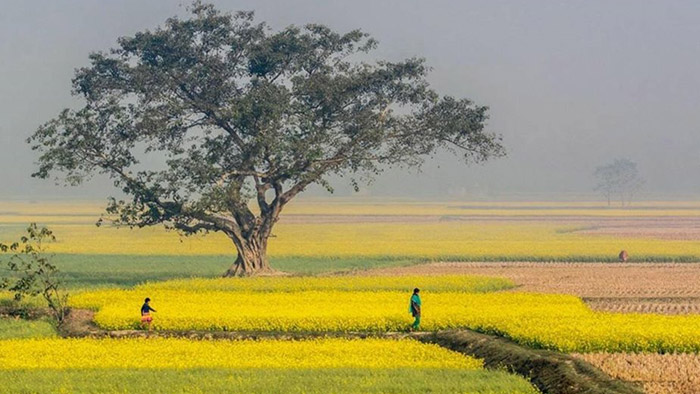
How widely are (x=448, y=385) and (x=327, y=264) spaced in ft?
168

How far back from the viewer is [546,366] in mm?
28094

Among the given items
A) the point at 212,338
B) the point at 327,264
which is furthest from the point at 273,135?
the point at 212,338

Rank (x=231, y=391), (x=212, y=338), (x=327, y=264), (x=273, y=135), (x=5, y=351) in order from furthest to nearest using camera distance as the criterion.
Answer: (x=327, y=264) → (x=273, y=135) → (x=212, y=338) → (x=5, y=351) → (x=231, y=391)

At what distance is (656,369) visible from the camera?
26.7 metres

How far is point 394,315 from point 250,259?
26.0m

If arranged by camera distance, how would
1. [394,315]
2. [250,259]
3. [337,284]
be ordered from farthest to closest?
[250,259] < [337,284] < [394,315]

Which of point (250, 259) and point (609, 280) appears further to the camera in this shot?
point (250, 259)

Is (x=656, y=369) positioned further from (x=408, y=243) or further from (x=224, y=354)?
(x=408, y=243)

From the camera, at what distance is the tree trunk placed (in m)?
64.3

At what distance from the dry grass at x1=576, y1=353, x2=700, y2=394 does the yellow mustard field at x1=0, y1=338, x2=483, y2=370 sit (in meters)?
3.39

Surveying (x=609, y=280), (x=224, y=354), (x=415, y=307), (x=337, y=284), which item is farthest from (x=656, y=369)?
(x=609, y=280)

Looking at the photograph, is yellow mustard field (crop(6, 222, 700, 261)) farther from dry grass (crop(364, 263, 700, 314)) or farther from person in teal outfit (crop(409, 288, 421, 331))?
person in teal outfit (crop(409, 288, 421, 331))

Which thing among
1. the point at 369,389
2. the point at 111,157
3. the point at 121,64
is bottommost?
the point at 369,389

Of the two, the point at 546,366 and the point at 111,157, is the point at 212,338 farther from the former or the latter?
the point at 111,157
